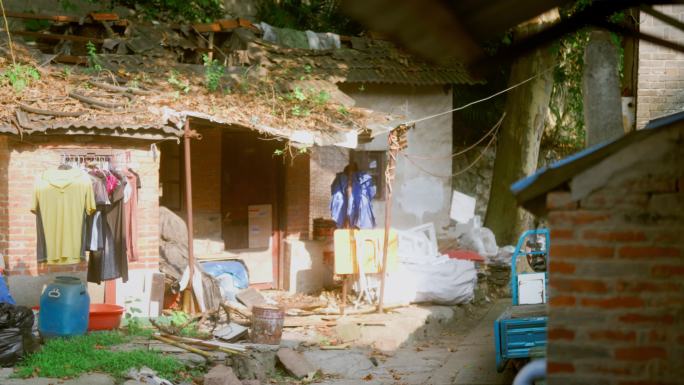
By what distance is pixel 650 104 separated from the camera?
10.8 metres

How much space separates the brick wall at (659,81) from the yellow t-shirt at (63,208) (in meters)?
7.35

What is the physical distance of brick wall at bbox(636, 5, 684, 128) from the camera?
1075cm

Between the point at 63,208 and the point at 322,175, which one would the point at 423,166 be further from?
the point at 63,208

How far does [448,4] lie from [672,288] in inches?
75.2

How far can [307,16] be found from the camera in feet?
66.5

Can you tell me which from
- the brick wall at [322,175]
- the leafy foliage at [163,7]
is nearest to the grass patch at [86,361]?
the brick wall at [322,175]

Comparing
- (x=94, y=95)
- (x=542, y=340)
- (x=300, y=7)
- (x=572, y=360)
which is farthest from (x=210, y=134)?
(x=572, y=360)

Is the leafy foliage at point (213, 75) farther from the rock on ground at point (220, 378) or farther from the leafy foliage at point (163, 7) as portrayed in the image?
the rock on ground at point (220, 378)

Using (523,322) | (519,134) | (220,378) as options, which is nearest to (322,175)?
(519,134)

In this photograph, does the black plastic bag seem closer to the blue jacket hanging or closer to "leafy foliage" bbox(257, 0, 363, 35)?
the blue jacket hanging

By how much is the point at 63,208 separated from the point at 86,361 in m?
2.15

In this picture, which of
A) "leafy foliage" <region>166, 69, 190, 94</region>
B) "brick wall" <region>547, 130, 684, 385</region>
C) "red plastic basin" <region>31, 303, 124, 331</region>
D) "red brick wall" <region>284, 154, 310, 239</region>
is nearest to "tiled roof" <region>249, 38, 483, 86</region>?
"red brick wall" <region>284, 154, 310, 239</region>

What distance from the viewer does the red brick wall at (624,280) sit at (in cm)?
411

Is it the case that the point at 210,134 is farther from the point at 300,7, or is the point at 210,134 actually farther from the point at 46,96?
the point at 300,7
